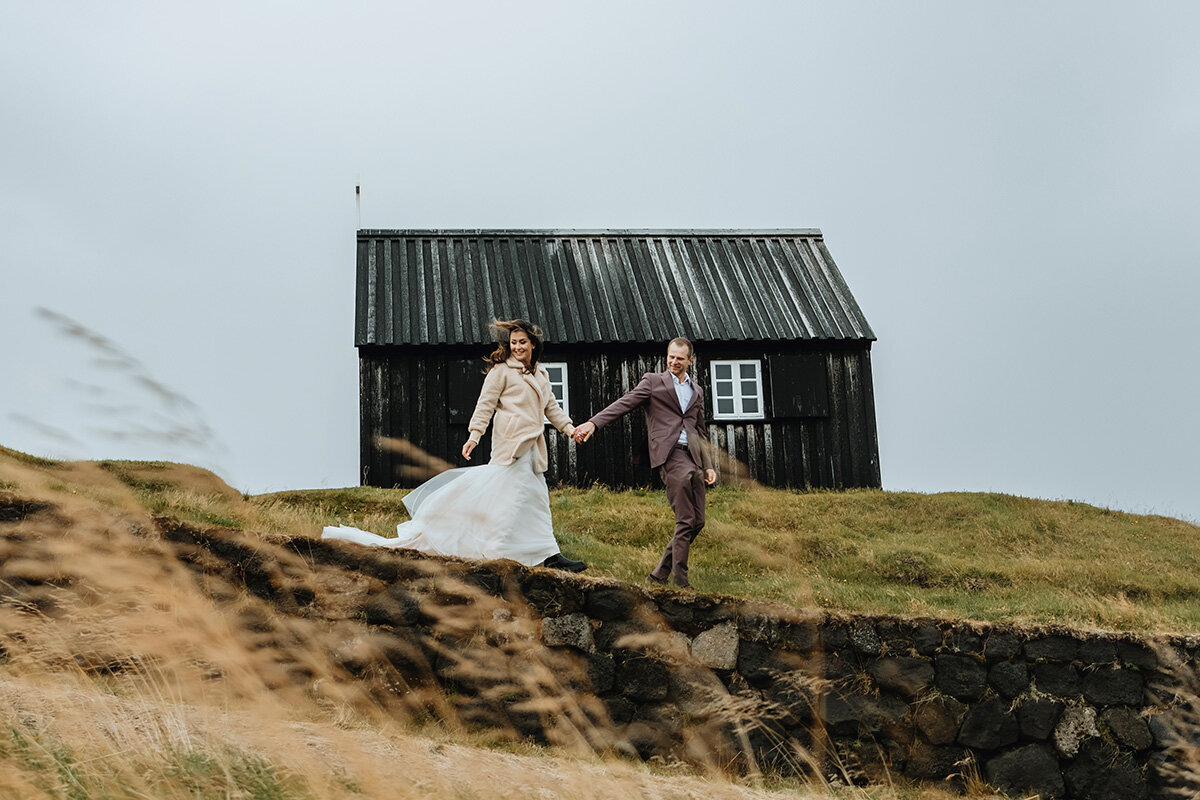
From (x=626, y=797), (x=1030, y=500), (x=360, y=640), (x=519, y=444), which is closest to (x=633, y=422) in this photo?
(x=1030, y=500)

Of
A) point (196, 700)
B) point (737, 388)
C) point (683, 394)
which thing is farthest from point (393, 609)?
point (737, 388)

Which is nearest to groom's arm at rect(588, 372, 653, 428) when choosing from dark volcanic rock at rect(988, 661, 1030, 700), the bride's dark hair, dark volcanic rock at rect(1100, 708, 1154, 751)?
the bride's dark hair

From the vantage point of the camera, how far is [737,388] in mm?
17781

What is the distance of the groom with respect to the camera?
811cm

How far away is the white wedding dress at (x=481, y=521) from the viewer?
7.57 metres

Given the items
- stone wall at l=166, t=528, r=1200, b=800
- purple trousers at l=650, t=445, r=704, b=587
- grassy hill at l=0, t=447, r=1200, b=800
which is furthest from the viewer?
purple trousers at l=650, t=445, r=704, b=587

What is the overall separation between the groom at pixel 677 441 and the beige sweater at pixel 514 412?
19.1 inches

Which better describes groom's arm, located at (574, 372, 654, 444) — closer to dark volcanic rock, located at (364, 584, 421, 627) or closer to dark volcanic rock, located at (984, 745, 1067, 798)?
dark volcanic rock, located at (364, 584, 421, 627)

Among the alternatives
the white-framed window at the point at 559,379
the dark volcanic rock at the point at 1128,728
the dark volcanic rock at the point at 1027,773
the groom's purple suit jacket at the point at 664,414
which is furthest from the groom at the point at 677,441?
the white-framed window at the point at 559,379

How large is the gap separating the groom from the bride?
Result: 0.62 meters

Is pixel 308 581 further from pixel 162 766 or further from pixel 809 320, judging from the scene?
pixel 809 320

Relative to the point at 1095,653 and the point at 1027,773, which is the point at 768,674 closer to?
the point at 1027,773

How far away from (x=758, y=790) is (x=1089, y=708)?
360 centimetres

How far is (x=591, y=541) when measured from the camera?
10727 millimetres
